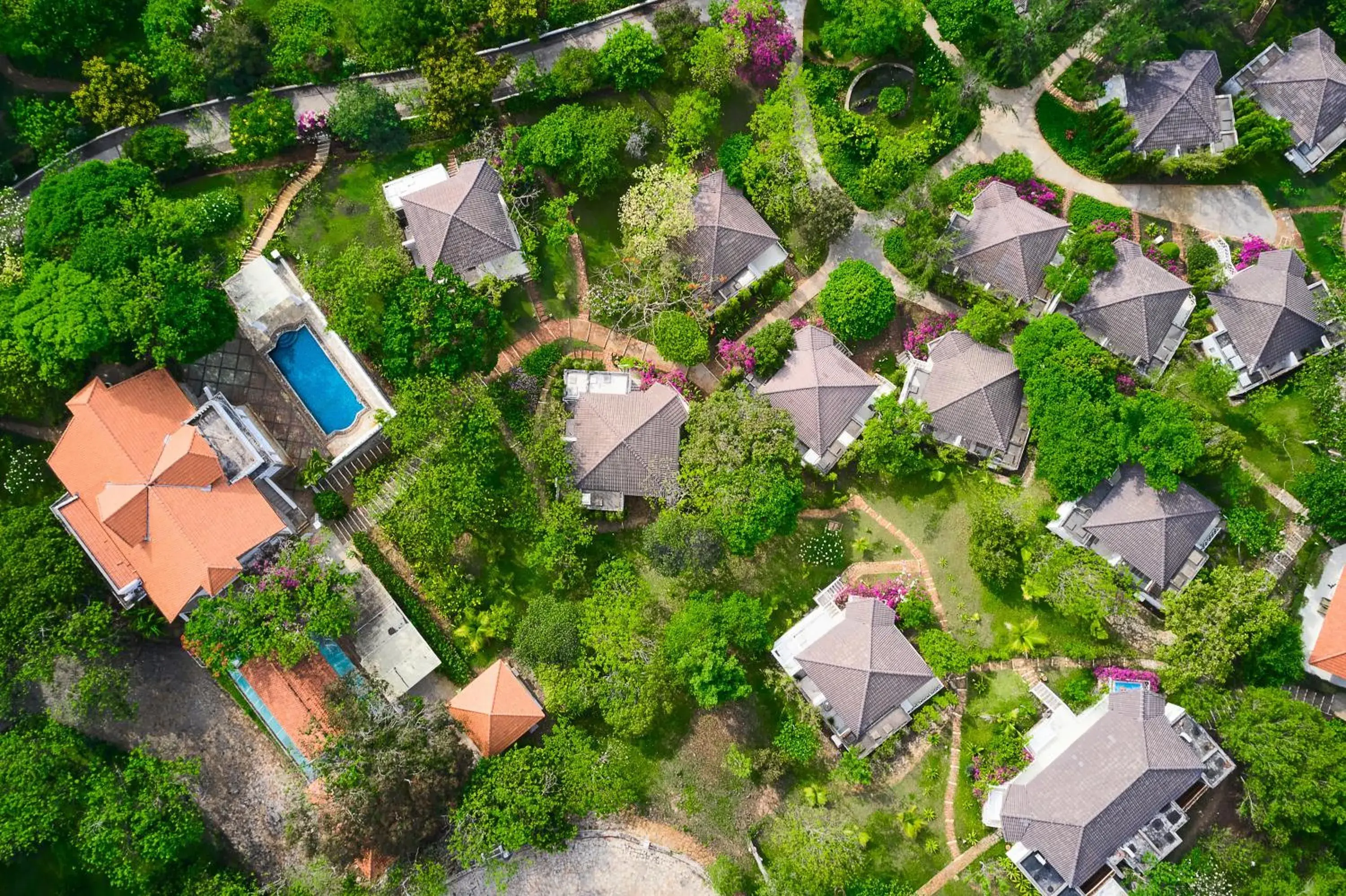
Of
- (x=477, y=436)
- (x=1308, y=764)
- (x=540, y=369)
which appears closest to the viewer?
(x=1308, y=764)

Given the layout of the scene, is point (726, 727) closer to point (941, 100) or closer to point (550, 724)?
point (550, 724)

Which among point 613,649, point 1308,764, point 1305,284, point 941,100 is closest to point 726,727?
point 613,649

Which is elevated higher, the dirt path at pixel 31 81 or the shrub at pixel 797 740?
the dirt path at pixel 31 81

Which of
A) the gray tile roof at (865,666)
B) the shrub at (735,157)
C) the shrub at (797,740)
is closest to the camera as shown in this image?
the gray tile roof at (865,666)

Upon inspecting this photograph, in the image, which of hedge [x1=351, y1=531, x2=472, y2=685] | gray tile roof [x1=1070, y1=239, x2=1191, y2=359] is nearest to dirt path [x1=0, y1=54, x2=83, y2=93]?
hedge [x1=351, y1=531, x2=472, y2=685]

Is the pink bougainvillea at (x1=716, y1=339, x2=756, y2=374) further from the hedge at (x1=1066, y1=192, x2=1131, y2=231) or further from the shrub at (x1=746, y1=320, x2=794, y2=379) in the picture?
the hedge at (x1=1066, y1=192, x2=1131, y2=231)

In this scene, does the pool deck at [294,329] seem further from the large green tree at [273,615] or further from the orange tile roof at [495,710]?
the orange tile roof at [495,710]

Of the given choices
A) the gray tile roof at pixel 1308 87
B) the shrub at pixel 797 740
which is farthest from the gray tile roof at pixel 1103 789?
the gray tile roof at pixel 1308 87
